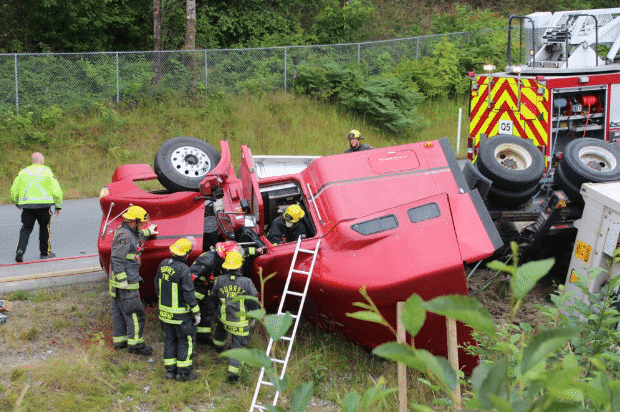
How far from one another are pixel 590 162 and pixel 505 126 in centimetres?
212

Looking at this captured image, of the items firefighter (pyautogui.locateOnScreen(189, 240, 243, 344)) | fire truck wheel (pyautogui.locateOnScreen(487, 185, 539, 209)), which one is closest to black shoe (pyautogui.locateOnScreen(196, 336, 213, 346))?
firefighter (pyautogui.locateOnScreen(189, 240, 243, 344))

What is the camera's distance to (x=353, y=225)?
21.0ft

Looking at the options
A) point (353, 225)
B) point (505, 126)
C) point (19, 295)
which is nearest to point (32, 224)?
point (19, 295)

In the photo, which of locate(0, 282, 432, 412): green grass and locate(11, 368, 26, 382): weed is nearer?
locate(0, 282, 432, 412): green grass

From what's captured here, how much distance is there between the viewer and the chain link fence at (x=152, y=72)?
14570mm

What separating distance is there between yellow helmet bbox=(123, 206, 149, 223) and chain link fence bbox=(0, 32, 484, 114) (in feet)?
27.7

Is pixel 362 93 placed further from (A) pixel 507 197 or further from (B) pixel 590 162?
(A) pixel 507 197

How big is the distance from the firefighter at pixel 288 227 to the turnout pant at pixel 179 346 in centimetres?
118

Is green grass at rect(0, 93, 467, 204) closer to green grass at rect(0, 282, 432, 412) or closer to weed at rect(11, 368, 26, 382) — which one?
green grass at rect(0, 282, 432, 412)

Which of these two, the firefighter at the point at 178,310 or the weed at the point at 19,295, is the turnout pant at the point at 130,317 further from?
the weed at the point at 19,295

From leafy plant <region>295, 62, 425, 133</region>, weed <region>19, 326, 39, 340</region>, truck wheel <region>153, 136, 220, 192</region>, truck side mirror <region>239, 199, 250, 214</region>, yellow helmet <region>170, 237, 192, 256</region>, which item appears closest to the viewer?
yellow helmet <region>170, 237, 192, 256</region>

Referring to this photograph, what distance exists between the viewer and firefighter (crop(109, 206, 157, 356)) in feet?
22.7

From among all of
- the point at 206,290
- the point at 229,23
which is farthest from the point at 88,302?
the point at 229,23

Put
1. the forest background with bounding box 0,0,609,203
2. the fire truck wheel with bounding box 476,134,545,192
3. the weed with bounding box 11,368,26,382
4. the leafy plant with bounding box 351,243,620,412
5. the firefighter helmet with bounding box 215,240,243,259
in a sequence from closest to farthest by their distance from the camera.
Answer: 1. the leafy plant with bounding box 351,243,620,412
2. the weed with bounding box 11,368,26,382
3. the firefighter helmet with bounding box 215,240,243,259
4. the fire truck wheel with bounding box 476,134,545,192
5. the forest background with bounding box 0,0,609,203
